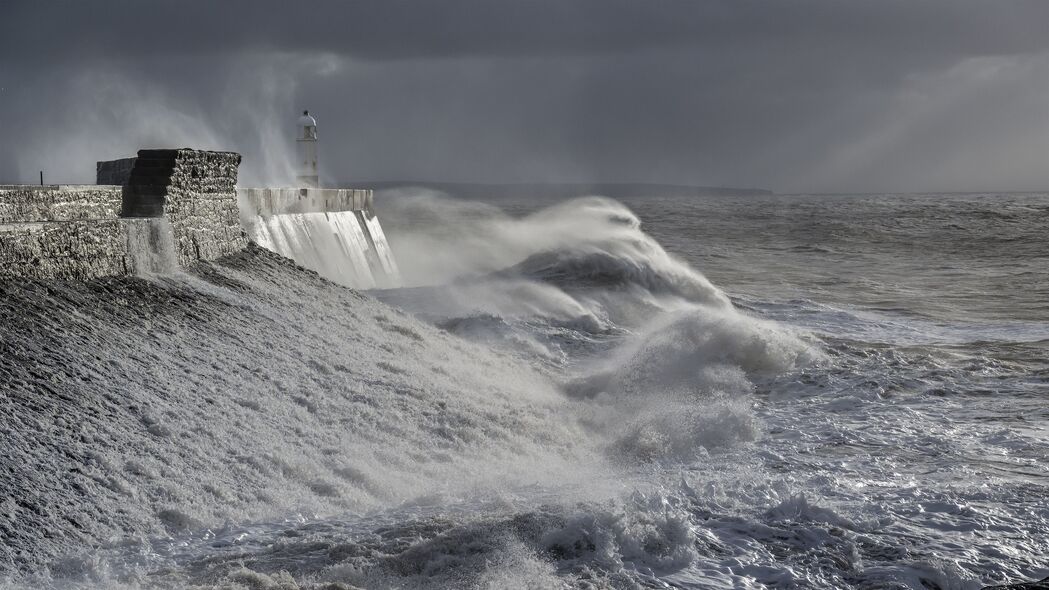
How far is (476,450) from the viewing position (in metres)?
6.87

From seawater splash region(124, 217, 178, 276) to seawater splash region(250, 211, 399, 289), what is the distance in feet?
11.0

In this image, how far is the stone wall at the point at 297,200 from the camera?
12.4 m

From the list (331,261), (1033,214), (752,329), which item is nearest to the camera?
(752,329)

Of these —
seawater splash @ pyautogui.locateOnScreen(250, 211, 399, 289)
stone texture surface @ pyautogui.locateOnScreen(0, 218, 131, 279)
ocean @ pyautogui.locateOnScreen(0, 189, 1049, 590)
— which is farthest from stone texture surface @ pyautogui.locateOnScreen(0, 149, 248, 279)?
seawater splash @ pyautogui.locateOnScreen(250, 211, 399, 289)

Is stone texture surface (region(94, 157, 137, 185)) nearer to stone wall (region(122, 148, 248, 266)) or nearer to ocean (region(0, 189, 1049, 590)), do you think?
stone wall (region(122, 148, 248, 266))

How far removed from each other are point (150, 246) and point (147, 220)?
216mm

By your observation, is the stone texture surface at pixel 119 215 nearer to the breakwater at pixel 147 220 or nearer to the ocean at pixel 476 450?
the breakwater at pixel 147 220

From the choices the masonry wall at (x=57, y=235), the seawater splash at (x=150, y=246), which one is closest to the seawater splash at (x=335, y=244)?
the seawater splash at (x=150, y=246)

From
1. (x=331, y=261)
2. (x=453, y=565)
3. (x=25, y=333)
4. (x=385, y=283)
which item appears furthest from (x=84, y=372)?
(x=385, y=283)

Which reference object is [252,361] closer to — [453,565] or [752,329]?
[453,565]

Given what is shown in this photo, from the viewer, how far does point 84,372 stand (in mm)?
5551

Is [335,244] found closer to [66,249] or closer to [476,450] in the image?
[66,249]

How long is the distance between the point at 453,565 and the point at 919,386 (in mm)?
6872

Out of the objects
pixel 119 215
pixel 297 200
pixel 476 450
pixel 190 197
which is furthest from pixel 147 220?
pixel 297 200
